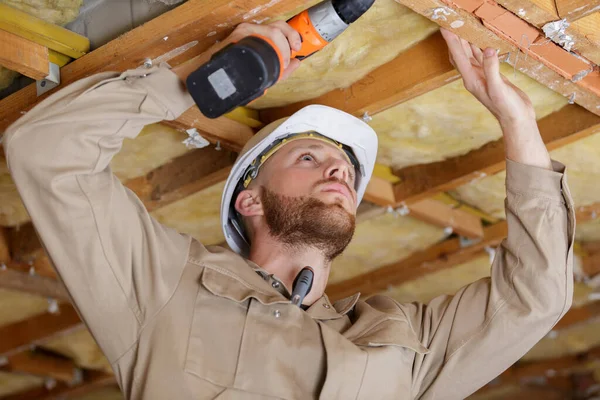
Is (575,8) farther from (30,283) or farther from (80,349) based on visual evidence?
(80,349)

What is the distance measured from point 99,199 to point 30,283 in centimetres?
188

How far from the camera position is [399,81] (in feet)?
7.76

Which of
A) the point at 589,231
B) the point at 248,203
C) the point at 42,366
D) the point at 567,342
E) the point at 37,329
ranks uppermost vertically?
the point at 248,203

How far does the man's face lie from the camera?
2.21m

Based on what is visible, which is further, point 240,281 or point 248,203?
point 248,203

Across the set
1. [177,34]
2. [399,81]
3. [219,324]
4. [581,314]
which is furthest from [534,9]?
[581,314]

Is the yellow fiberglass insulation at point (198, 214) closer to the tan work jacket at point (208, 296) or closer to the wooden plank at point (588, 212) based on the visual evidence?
the tan work jacket at point (208, 296)

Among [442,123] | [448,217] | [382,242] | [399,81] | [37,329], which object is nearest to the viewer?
[399,81]

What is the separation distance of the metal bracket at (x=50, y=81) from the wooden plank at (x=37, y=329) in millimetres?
1945

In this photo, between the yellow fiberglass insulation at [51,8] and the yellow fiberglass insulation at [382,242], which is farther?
the yellow fiberglass insulation at [382,242]

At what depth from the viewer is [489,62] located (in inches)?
84.1

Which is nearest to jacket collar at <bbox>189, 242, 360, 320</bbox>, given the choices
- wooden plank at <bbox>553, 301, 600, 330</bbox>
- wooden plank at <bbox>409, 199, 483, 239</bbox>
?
wooden plank at <bbox>409, 199, 483, 239</bbox>

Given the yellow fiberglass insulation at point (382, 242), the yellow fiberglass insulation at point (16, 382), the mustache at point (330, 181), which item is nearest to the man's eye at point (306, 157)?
the mustache at point (330, 181)

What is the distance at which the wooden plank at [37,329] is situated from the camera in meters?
3.91
